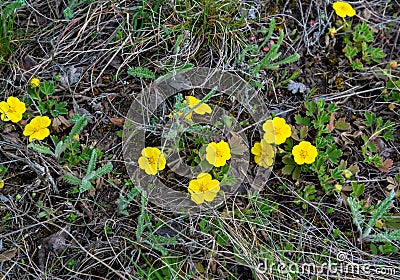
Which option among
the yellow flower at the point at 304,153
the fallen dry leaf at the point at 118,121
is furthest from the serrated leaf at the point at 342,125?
the fallen dry leaf at the point at 118,121

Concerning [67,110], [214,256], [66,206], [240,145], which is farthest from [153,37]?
[214,256]

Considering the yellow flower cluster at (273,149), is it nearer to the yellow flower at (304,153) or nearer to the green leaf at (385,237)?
the yellow flower at (304,153)

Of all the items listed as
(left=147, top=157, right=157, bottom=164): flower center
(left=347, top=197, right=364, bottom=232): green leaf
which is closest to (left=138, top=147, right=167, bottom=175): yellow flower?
(left=147, top=157, right=157, bottom=164): flower center

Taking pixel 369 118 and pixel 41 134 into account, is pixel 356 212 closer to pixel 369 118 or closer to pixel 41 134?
pixel 369 118

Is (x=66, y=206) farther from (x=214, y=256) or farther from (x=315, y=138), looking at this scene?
(x=315, y=138)

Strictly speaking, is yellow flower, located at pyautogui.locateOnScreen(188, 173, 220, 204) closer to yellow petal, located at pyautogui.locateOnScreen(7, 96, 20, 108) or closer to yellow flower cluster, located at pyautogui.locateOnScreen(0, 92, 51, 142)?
yellow flower cluster, located at pyautogui.locateOnScreen(0, 92, 51, 142)

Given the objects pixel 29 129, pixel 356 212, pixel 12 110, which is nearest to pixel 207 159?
pixel 356 212
